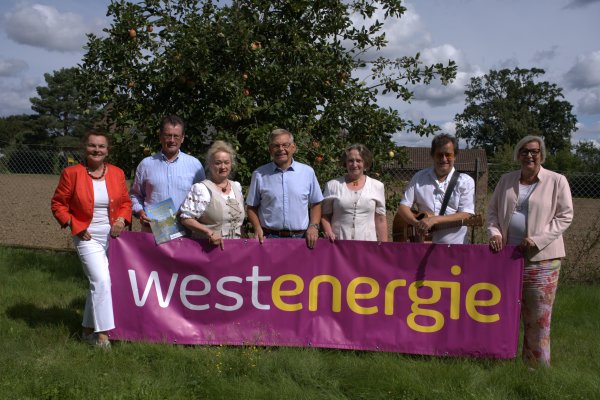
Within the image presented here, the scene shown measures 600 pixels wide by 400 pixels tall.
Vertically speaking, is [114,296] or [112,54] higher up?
[112,54]

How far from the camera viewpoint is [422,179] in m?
4.59

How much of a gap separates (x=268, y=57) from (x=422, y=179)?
241 centimetres

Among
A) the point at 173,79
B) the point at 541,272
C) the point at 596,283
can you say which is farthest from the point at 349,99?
the point at 596,283

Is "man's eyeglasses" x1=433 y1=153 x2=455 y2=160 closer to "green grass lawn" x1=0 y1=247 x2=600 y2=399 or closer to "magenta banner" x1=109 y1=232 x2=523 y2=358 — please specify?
"magenta banner" x1=109 y1=232 x2=523 y2=358

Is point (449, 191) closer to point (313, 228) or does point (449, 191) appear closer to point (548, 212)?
point (548, 212)

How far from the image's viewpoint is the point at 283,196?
460 centimetres

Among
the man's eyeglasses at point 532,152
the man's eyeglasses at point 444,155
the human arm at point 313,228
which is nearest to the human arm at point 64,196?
the human arm at point 313,228

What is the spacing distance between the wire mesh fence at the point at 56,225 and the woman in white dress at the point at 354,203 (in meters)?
1.84

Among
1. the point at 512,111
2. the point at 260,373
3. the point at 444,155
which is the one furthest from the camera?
the point at 512,111

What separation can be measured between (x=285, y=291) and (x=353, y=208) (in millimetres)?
872

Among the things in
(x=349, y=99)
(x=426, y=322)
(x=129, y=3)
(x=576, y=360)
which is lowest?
(x=576, y=360)

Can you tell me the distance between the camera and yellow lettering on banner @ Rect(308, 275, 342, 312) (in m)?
4.65

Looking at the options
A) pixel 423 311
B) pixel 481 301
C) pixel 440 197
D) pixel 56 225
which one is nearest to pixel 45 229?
pixel 56 225

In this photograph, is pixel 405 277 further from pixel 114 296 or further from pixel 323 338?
pixel 114 296
